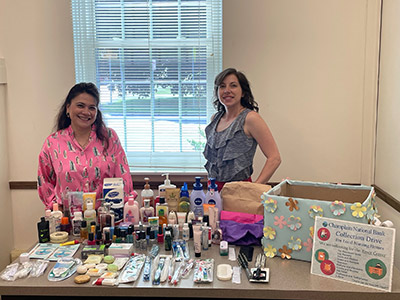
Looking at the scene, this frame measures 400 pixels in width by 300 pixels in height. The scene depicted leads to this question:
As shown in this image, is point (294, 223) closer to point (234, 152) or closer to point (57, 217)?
point (234, 152)

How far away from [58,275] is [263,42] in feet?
7.07

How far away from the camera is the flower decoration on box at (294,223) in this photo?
5.23 feet

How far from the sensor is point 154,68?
121 inches

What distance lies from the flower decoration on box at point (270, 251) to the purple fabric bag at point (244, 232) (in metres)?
0.09

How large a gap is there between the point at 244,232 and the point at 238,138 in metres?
0.76

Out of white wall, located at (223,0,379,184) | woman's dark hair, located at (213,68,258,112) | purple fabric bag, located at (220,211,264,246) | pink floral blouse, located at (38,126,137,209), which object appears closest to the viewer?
purple fabric bag, located at (220,211,264,246)

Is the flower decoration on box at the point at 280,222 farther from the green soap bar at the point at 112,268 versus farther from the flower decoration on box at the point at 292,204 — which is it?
the green soap bar at the point at 112,268

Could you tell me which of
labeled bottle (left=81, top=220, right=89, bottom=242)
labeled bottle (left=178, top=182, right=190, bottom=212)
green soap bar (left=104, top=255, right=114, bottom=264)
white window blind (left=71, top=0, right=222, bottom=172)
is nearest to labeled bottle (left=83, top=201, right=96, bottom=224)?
labeled bottle (left=81, top=220, right=89, bottom=242)

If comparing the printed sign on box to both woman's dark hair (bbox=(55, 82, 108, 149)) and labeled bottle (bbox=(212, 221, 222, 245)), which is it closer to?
labeled bottle (bbox=(212, 221, 222, 245))

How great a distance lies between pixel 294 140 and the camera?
2.96 m

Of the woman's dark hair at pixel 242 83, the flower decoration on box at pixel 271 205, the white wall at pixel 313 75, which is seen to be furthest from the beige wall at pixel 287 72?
the flower decoration on box at pixel 271 205

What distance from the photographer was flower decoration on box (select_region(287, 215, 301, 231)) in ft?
5.23

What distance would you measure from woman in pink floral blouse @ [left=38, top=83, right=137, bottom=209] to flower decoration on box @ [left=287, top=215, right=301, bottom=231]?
106 cm

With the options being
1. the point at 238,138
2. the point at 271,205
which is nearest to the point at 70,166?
the point at 238,138
